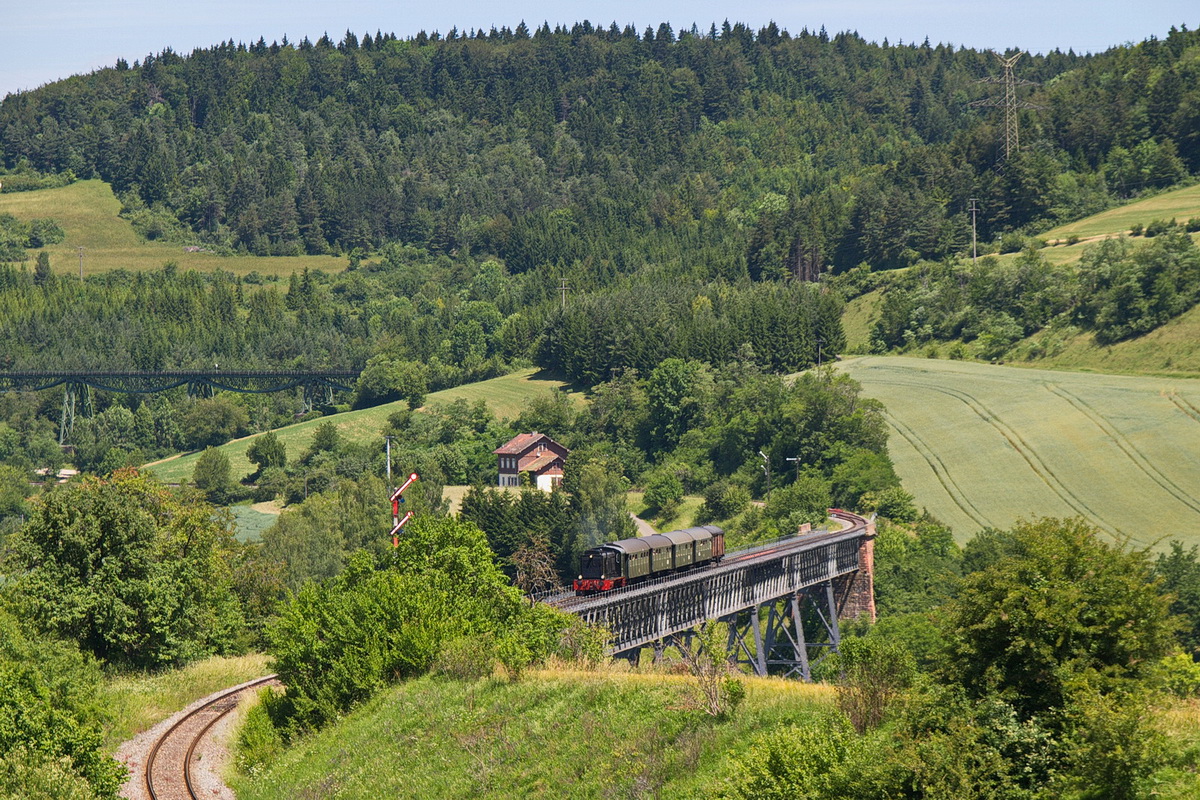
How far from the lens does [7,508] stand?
166750 mm

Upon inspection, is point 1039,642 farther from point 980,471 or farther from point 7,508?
point 7,508

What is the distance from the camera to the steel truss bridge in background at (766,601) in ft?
226

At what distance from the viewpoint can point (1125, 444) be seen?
119 m

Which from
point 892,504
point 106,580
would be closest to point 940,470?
point 892,504

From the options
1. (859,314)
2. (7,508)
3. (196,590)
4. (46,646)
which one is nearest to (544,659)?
(46,646)

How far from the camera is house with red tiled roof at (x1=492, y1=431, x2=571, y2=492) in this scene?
153125 mm

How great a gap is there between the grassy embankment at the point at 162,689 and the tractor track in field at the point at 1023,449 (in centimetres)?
6541

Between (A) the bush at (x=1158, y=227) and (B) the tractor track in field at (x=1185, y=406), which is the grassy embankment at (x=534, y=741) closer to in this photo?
(B) the tractor track in field at (x=1185, y=406)

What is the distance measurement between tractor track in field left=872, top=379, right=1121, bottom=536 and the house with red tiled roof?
37.9m

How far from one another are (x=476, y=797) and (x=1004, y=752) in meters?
14.2

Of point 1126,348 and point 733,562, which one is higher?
point 733,562

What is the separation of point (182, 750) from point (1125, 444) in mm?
97765

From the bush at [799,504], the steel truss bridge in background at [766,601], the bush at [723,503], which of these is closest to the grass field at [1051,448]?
the bush at [799,504]

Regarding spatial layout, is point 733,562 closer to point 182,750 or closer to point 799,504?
point 799,504
